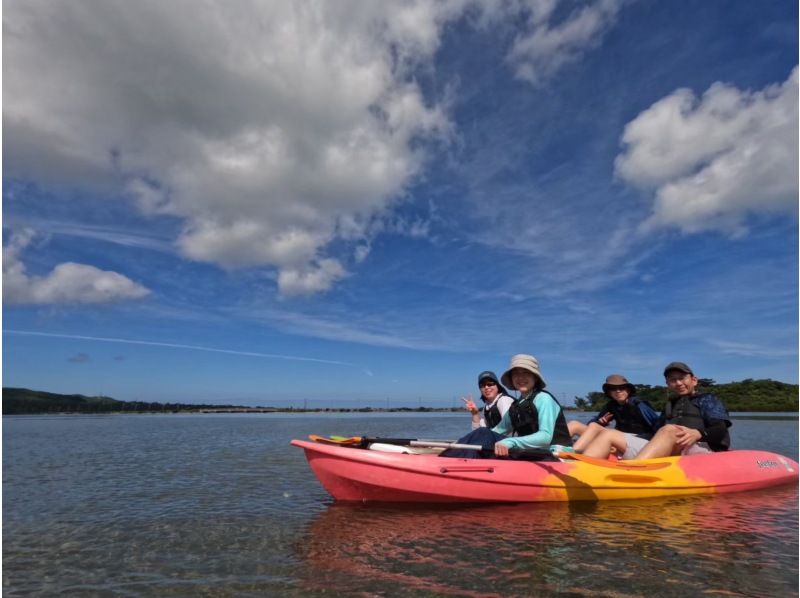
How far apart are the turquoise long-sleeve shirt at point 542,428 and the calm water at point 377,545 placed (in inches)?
45.0

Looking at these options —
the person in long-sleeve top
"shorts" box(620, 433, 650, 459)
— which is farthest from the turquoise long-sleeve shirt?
"shorts" box(620, 433, 650, 459)

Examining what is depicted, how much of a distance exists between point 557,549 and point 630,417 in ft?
19.0

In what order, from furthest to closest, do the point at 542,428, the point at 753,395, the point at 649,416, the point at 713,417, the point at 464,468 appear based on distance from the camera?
the point at 753,395 → the point at 649,416 → the point at 713,417 → the point at 542,428 → the point at 464,468

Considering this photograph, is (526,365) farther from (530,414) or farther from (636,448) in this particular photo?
(636,448)

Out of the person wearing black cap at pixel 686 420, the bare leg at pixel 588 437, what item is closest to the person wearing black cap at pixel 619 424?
the bare leg at pixel 588 437

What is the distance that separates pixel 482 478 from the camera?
870 cm

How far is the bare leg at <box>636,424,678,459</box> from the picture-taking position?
32.3ft

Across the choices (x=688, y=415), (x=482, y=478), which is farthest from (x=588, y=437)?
(x=482, y=478)

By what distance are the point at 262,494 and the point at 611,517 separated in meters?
7.14

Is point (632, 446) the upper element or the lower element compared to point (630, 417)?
lower

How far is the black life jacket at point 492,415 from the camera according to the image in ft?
33.1

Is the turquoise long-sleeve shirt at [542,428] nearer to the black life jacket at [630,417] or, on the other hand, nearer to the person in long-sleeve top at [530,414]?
the person in long-sleeve top at [530,414]

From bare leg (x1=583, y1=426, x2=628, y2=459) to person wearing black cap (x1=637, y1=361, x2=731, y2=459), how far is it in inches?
19.9

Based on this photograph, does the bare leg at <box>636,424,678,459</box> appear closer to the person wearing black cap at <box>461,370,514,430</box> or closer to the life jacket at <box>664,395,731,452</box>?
the life jacket at <box>664,395,731,452</box>
